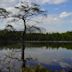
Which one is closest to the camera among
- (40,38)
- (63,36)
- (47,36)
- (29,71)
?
(29,71)

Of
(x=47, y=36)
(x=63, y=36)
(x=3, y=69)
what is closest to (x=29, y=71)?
(x=3, y=69)

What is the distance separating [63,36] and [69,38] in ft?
14.5

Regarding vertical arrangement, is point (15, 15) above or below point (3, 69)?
above

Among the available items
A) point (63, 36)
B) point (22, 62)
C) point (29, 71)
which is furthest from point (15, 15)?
point (63, 36)

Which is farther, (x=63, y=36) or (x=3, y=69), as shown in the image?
(x=63, y=36)

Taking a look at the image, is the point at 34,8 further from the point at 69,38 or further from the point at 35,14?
the point at 69,38

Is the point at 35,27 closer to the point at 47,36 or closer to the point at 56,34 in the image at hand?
the point at 47,36

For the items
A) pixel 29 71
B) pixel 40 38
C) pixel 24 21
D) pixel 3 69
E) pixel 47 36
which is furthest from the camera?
pixel 47 36

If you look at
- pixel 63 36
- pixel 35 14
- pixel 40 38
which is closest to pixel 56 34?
pixel 63 36

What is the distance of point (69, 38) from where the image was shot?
128 m

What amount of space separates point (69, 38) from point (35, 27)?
11324cm

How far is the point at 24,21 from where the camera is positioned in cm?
1562

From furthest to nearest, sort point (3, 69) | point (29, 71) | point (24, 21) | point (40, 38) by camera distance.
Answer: point (40, 38) → point (24, 21) → point (3, 69) → point (29, 71)

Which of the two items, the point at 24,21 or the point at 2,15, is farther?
the point at 24,21
